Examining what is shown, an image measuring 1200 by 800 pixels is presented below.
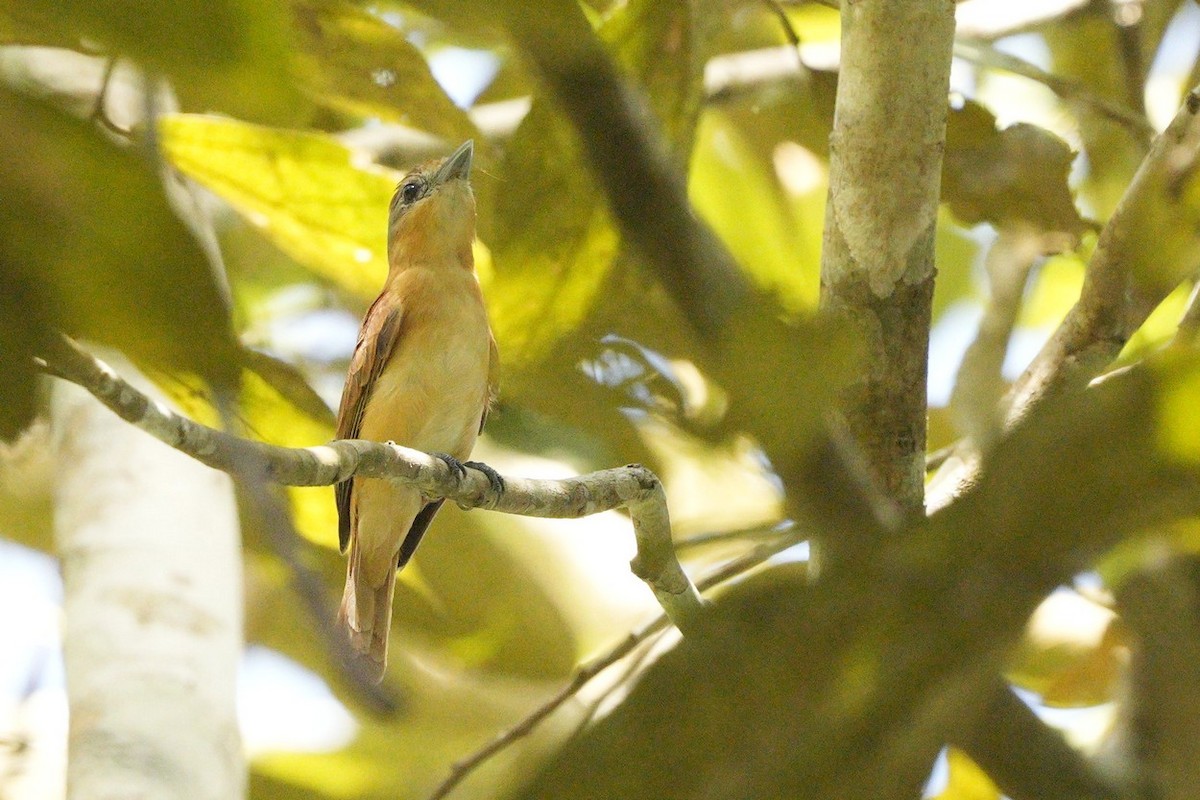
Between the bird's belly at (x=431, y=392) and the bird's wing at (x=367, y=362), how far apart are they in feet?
0.08

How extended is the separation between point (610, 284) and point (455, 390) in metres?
2.22

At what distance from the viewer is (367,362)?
3867 mm

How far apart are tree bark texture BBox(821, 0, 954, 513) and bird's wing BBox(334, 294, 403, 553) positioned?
206 cm

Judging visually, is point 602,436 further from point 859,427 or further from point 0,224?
point 859,427

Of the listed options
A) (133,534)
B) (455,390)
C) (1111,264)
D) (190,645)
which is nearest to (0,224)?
(1111,264)

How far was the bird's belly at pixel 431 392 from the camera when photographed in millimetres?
3836

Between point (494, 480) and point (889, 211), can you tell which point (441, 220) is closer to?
point (494, 480)

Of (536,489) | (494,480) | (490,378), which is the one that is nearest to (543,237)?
(536,489)

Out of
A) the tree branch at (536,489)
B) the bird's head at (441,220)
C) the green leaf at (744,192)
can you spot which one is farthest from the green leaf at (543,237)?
the bird's head at (441,220)

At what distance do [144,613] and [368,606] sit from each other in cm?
133

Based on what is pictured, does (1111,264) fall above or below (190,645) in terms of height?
below

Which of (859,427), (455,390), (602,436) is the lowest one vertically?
(602,436)

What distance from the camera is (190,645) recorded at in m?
2.52

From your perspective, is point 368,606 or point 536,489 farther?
point 368,606
